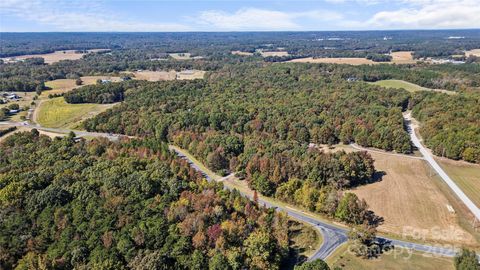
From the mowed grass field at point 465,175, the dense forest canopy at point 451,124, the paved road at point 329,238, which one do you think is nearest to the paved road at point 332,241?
the paved road at point 329,238

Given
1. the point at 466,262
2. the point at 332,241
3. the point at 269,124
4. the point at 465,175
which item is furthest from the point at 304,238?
the point at 269,124

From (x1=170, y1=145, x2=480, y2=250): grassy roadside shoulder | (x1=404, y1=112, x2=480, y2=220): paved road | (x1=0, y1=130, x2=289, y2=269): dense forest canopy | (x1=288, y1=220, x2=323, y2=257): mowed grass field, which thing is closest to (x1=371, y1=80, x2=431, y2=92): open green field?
(x1=404, y1=112, x2=480, y2=220): paved road

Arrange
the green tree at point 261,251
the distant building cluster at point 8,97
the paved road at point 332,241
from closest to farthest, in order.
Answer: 1. the green tree at point 261,251
2. the paved road at point 332,241
3. the distant building cluster at point 8,97

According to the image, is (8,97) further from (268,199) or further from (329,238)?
(329,238)

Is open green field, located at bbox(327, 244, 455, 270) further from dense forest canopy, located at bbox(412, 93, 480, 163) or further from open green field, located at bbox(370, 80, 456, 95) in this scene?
open green field, located at bbox(370, 80, 456, 95)

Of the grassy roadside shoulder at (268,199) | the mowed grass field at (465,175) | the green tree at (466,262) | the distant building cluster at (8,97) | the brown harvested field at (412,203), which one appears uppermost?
the distant building cluster at (8,97)

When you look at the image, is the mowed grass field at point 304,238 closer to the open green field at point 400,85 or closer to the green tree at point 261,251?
the green tree at point 261,251
